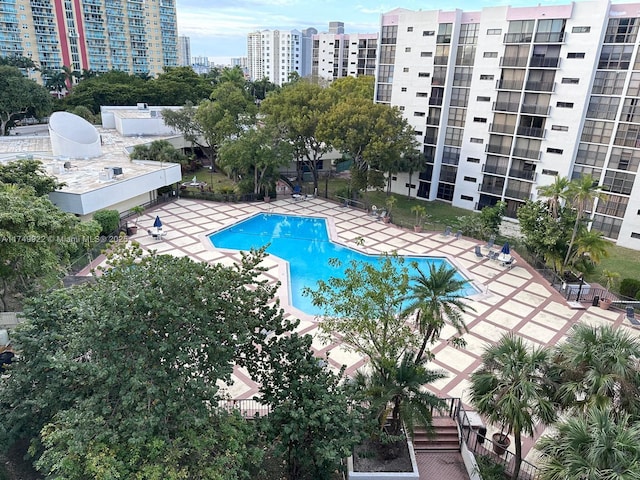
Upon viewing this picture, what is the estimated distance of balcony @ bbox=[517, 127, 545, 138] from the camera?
3195 cm

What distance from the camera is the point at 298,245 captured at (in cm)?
2803

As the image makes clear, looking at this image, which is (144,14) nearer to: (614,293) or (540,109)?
(540,109)

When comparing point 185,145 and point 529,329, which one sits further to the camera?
point 185,145

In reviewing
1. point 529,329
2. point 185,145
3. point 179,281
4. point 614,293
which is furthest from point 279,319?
point 185,145

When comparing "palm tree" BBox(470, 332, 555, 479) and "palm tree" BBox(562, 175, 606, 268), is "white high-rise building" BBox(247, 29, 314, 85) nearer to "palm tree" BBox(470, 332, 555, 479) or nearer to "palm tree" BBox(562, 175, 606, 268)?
"palm tree" BBox(562, 175, 606, 268)

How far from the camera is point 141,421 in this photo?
8016 mm

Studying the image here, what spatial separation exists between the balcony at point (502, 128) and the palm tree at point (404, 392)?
2803 cm

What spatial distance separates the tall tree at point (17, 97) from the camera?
44.1 m

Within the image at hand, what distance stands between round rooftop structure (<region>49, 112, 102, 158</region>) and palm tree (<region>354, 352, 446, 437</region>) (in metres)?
33.4

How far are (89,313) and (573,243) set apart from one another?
21.8m

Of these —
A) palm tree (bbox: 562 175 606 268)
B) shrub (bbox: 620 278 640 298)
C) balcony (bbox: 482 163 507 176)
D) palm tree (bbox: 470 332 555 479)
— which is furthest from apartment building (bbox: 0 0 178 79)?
palm tree (bbox: 470 332 555 479)

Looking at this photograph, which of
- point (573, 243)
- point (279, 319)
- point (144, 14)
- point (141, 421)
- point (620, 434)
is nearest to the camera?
point (620, 434)

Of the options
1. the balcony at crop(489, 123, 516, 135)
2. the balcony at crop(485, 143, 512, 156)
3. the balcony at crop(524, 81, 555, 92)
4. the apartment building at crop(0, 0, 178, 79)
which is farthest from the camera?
the apartment building at crop(0, 0, 178, 79)

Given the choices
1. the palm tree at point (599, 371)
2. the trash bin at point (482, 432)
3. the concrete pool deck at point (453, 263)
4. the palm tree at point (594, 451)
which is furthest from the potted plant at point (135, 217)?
the palm tree at point (594, 451)
